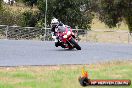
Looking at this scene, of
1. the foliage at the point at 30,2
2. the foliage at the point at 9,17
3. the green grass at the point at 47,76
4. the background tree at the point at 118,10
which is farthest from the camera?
the foliage at the point at 30,2

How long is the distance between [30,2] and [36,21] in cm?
332

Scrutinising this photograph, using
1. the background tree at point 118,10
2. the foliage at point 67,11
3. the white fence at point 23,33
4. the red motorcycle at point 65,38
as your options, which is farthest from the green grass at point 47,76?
the foliage at point 67,11

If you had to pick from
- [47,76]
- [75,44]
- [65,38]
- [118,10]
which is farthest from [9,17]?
[118,10]

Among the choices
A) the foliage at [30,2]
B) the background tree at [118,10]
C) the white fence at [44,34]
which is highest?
the background tree at [118,10]

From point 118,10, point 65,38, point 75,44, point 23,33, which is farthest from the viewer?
point 23,33

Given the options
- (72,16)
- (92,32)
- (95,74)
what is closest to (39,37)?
(92,32)

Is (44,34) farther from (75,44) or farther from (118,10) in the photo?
(118,10)

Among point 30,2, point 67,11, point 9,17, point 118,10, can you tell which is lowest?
point 9,17

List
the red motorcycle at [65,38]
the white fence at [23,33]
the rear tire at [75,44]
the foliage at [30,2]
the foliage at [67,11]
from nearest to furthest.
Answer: the rear tire at [75,44]
the red motorcycle at [65,38]
the white fence at [23,33]
the foliage at [67,11]
the foliage at [30,2]

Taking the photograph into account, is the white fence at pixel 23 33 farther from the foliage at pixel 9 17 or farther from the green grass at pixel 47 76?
the green grass at pixel 47 76

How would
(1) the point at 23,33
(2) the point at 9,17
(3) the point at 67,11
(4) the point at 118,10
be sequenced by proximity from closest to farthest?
(4) the point at 118,10 < (1) the point at 23,33 < (3) the point at 67,11 < (2) the point at 9,17

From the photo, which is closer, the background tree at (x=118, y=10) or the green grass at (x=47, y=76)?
the background tree at (x=118, y=10)

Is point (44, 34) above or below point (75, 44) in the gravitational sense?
below

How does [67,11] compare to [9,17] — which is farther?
[9,17]
